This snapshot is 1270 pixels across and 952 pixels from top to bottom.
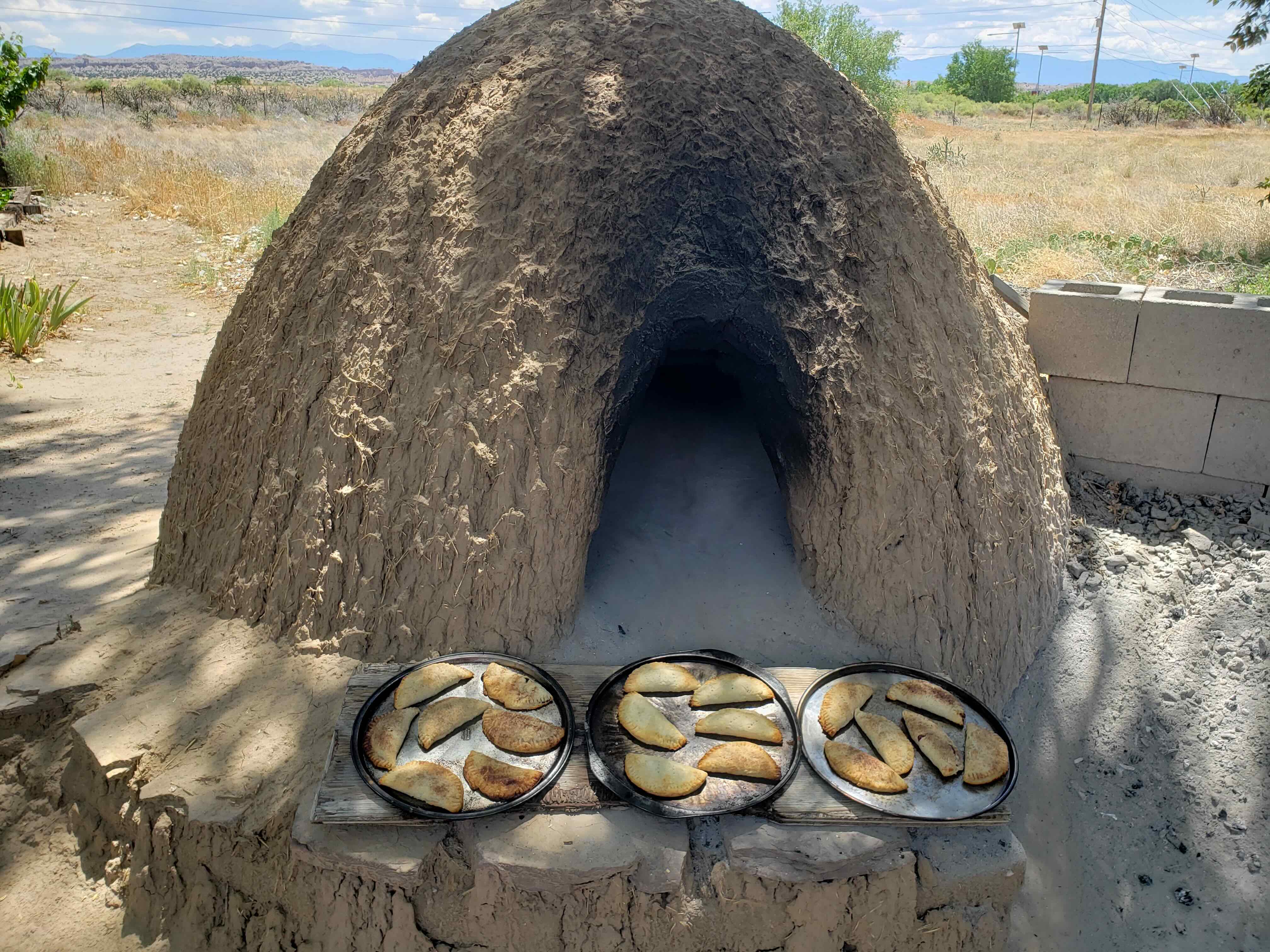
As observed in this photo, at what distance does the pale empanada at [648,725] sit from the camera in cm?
210

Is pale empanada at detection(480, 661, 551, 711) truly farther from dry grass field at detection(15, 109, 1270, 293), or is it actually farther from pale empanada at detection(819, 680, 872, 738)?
dry grass field at detection(15, 109, 1270, 293)

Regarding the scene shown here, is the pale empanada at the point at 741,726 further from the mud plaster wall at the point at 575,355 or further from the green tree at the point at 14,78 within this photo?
the green tree at the point at 14,78

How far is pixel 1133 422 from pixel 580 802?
3.19 metres

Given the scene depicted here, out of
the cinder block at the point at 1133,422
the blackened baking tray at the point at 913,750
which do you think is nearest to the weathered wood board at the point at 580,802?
the blackened baking tray at the point at 913,750

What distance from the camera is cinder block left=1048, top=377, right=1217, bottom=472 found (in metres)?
3.65

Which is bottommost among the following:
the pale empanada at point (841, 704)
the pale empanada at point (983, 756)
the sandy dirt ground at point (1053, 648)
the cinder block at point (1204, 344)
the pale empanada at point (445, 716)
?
the sandy dirt ground at point (1053, 648)

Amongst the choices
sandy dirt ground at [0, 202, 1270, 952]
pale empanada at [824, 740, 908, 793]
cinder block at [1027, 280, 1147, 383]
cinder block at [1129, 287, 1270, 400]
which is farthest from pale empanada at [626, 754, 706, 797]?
cinder block at [1129, 287, 1270, 400]

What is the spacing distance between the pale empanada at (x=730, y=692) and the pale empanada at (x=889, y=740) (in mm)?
254

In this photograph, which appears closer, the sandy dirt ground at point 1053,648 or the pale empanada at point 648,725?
the pale empanada at point 648,725

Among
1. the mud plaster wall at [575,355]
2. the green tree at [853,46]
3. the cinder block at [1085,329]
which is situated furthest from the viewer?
the green tree at [853,46]

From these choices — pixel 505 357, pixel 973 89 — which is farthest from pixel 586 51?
pixel 973 89

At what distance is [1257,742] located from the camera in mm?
2787

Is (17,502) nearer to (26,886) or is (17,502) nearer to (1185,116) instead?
(26,886)

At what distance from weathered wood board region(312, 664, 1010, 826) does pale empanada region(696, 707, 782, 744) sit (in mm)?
111
